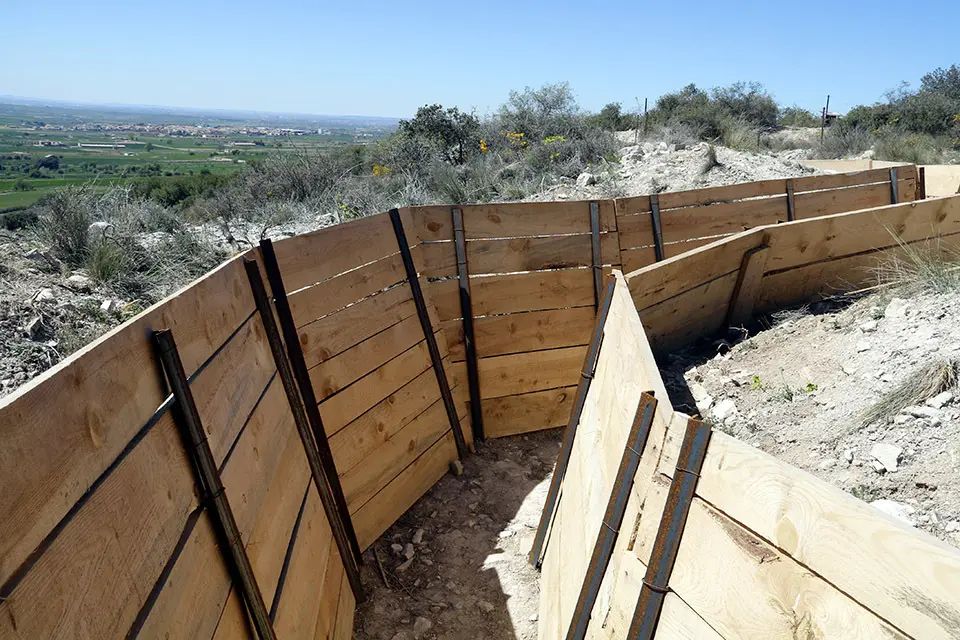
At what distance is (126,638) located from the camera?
4.78 feet

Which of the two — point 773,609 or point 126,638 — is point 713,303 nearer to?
point 773,609

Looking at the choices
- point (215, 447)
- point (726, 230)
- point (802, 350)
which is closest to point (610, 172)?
point (726, 230)

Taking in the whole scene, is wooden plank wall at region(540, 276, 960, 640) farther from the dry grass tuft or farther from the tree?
the tree

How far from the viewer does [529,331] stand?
525 centimetres

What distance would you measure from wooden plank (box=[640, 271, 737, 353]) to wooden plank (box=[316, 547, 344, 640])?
253 centimetres

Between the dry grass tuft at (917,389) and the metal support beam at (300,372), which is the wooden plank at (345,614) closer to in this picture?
the metal support beam at (300,372)

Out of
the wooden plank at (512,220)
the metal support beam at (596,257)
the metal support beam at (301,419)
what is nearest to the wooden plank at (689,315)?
the metal support beam at (596,257)

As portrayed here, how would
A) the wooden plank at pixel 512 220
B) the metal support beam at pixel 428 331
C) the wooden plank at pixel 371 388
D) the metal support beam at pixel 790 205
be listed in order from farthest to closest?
the metal support beam at pixel 790 205 < the wooden plank at pixel 512 220 < the metal support beam at pixel 428 331 < the wooden plank at pixel 371 388

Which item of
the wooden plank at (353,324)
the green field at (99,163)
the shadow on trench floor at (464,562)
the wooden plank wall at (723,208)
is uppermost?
the green field at (99,163)


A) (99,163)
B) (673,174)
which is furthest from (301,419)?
(99,163)

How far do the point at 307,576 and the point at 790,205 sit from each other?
19.6 feet

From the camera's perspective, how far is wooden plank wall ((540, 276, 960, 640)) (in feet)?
4.09

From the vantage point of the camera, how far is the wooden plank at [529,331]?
16.8 ft

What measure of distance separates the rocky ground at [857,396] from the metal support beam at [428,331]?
167 cm
